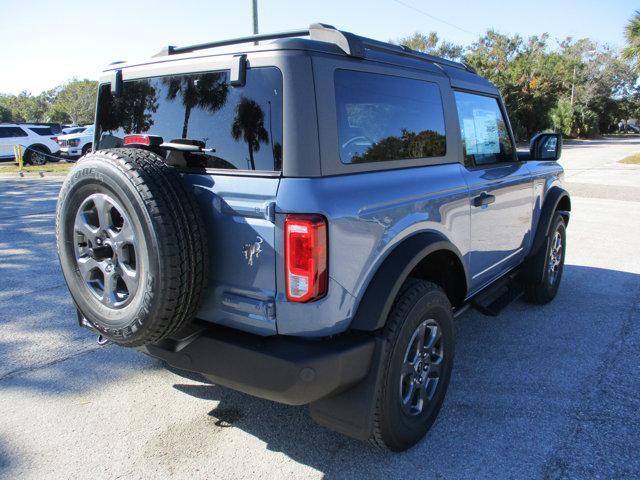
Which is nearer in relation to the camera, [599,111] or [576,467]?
[576,467]

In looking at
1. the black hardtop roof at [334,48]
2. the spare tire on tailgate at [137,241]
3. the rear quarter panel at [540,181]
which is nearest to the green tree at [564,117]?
the rear quarter panel at [540,181]

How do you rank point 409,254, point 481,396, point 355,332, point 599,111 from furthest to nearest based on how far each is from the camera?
point 599,111 < point 481,396 < point 409,254 < point 355,332

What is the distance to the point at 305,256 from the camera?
2064 mm

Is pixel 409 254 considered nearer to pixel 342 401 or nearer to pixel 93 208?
pixel 342 401

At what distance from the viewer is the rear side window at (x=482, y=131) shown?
3359mm

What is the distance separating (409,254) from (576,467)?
134 cm

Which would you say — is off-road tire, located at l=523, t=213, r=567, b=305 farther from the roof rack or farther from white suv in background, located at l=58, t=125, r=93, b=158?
white suv in background, located at l=58, t=125, r=93, b=158

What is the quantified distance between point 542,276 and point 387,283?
269cm

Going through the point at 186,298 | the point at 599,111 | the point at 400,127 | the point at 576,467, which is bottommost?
the point at 576,467

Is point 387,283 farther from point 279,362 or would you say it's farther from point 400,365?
point 279,362

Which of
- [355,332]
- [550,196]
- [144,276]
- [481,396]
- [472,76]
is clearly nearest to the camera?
[144,276]

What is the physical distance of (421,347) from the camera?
8.82 ft

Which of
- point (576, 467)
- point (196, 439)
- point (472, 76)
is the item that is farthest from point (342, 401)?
point (472, 76)

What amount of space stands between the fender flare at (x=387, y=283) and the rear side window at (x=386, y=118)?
18.4 inches
